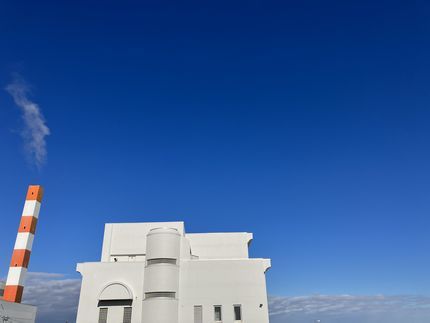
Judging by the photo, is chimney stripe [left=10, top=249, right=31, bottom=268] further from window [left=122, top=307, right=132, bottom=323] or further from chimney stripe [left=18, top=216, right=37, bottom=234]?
window [left=122, top=307, right=132, bottom=323]

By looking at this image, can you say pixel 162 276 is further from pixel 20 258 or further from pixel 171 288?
pixel 20 258

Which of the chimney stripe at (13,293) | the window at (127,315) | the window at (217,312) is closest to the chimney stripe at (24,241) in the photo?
the chimney stripe at (13,293)

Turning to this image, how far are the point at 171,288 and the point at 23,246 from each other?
621 inches

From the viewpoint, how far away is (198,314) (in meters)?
34.0

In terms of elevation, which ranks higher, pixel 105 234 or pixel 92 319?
pixel 105 234

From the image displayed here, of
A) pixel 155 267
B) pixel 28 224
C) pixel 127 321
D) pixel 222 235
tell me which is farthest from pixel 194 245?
pixel 28 224

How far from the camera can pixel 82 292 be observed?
114 ft

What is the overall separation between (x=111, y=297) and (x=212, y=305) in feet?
31.9

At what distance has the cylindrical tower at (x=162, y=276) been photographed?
107ft

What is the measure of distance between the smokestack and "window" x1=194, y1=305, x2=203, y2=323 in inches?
672

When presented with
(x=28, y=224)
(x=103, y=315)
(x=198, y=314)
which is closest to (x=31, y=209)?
(x=28, y=224)

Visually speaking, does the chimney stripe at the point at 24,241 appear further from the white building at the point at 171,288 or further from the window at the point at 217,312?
the window at the point at 217,312

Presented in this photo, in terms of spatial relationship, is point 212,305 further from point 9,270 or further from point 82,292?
point 9,270

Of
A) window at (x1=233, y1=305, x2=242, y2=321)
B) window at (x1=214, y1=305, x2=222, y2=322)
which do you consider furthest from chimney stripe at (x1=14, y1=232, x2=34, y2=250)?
window at (x1=233, y1=305, x2=242, y2=321)
